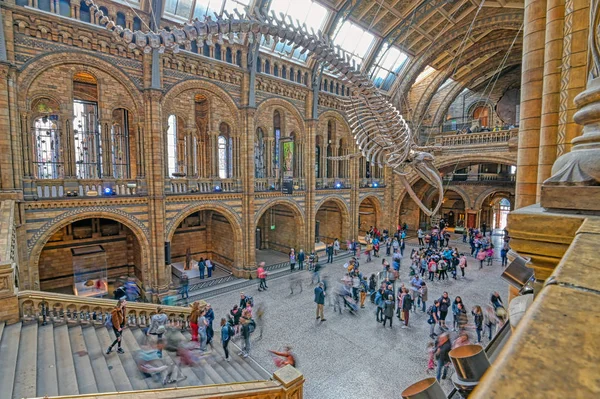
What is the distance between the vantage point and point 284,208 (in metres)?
18.8

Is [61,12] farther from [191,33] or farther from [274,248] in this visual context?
[274,248]

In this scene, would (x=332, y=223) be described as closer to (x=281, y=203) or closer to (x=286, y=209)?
(x=286, y=209)

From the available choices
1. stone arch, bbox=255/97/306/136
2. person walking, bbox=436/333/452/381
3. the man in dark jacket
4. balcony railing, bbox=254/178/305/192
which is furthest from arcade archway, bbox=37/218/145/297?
person walking, bbox=436/333/452/381

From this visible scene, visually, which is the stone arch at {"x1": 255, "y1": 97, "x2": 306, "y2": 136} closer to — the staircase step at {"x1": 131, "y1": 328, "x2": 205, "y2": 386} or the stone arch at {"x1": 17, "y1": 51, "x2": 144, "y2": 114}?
the stone arch at {"x1": 17, "y1": 51, "x2": 144, "y2": 114}

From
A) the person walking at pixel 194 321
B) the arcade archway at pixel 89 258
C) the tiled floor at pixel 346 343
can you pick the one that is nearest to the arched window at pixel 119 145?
the arcade archway at pixel 89 258

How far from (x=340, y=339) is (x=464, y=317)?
3176 millimetres

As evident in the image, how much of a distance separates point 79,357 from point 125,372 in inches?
34.9

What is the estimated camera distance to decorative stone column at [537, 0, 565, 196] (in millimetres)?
4504

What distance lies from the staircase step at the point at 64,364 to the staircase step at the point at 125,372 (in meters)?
0.63

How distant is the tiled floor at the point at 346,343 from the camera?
671cm

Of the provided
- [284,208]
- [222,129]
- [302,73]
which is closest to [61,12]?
[222,129]

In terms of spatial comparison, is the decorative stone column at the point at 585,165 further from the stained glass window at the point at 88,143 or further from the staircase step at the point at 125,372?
the stained glass window at the point at 88,143

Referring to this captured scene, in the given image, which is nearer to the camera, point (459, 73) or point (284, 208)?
point (284, 208)

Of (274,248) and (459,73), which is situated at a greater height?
(459,73)
